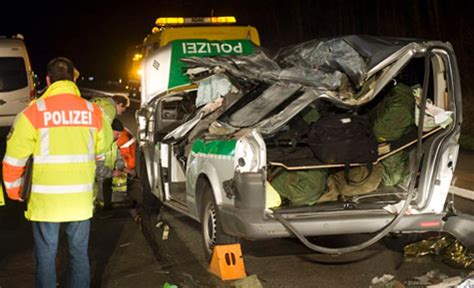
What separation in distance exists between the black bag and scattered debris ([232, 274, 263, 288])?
3.82 ft

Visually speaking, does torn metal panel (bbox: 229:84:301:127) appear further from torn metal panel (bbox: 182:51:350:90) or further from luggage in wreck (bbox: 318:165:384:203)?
luggage in wreck (bbox: 318:165:384:203)

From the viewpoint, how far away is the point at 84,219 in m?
5.04

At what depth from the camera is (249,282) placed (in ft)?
20.3

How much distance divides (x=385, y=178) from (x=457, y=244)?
88 centimetres

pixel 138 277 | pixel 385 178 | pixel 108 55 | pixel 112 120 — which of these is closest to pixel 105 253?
pixel 138 277

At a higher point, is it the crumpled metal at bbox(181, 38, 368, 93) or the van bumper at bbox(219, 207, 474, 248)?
the crumpled metal at bbox(181, 38, 368, 93)

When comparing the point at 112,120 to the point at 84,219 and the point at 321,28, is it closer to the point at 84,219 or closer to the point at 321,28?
the point at 84,219

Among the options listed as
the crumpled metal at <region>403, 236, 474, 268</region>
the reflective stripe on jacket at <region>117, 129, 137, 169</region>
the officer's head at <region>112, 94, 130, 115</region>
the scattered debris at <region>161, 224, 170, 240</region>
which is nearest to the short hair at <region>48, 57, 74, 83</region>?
the scattered debris at <region>161, 224, 170, 240</region>

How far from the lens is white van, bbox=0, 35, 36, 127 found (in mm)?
18297

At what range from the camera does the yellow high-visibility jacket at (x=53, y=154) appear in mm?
4855

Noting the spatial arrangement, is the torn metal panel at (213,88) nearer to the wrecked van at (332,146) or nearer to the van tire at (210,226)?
the wrecked van at (332,146)

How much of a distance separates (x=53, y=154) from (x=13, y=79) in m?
14.3

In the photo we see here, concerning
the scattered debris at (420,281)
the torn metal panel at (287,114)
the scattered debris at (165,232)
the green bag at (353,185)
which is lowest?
the scattered debris at (420,281)

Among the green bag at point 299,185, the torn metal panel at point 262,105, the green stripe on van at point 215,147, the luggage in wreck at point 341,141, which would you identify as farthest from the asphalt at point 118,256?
the torn metal panel at point 262,105
